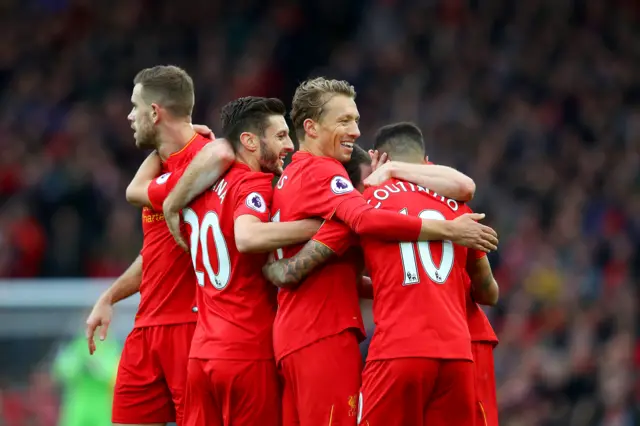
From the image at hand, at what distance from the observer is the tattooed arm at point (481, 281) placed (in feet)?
20.3

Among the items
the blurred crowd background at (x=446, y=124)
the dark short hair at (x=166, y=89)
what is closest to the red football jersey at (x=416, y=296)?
the dark short hair at (x=166, y=89)

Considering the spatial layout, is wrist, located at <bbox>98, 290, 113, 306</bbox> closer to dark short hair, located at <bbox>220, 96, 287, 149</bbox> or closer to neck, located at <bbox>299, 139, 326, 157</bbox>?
dark short hair, located at <bbox>220, 96, 287, 149</bbox>

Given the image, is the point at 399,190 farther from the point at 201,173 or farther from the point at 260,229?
the point at 201,173

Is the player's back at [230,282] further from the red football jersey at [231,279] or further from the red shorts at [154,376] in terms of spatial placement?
the red shorts at [154,376]

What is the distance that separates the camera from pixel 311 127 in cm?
608

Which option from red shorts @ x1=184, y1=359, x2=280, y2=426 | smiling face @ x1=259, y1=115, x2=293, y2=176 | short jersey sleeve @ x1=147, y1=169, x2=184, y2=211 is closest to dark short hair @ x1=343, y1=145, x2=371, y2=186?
smiling face @ x1=259, y1=115, x2=293, y2=176

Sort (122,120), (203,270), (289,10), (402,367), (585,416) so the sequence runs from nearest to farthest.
Result: (402,367) → (203,270) → (585,416) → (122,120) → (289,10)

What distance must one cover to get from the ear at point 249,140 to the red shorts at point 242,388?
3.62ft

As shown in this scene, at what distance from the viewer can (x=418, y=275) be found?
18.9 feet

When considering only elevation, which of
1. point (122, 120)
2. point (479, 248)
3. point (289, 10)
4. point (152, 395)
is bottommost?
point (152, 395)

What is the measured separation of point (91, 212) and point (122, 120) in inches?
76.5

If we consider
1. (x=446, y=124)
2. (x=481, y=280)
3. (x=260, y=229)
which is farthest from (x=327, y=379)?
(x=446, y=124)

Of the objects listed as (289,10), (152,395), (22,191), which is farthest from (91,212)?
(152,395)

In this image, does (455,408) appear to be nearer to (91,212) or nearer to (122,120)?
(91,212)
